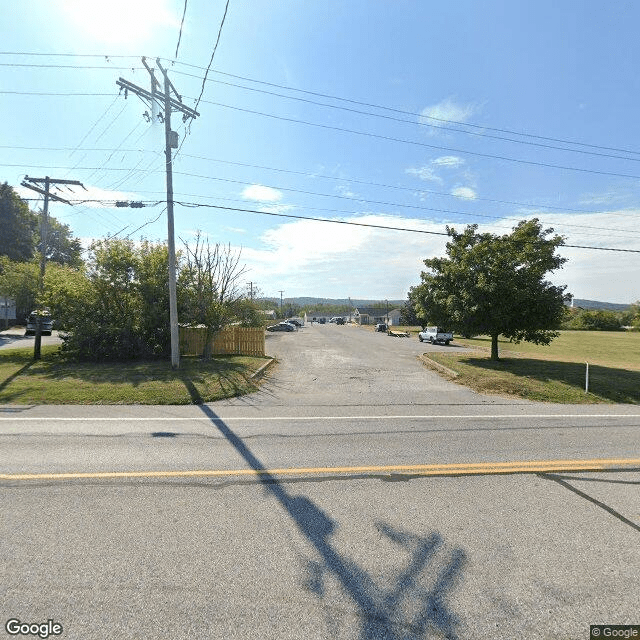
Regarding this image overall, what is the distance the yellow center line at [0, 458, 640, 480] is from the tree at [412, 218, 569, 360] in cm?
934

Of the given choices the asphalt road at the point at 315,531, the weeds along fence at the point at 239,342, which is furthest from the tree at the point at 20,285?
the asphalt road at the point at 315,531

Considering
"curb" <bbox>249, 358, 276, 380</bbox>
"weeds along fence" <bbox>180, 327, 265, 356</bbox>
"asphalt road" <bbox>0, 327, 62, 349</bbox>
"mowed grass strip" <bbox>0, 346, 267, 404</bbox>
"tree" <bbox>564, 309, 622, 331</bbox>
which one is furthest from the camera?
"tree" <bbox>564, 309, 622, 331</bbox>

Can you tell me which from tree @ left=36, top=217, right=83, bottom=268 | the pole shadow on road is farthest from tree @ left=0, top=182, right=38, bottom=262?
the pole shadow on road

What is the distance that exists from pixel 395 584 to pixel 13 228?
53.7 metres

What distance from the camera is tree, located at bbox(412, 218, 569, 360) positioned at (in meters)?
13.6

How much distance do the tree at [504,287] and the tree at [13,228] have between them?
46.6 meters

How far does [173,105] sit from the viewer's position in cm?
1217

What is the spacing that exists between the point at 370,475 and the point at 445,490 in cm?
94

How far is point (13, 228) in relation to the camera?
39469 mm

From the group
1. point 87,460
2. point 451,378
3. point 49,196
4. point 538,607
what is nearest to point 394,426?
point 538,607

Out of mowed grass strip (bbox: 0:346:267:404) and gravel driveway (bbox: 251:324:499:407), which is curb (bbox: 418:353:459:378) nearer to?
gravel driveway (bbox: 251:324:499:407)

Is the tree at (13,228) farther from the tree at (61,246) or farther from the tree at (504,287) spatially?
the tree at (504,287)

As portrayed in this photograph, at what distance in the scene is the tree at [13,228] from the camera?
38.6 metres

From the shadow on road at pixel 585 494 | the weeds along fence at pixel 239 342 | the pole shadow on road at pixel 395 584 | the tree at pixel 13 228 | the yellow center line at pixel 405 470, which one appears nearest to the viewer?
the pole shadow on road at pixel 395 584
